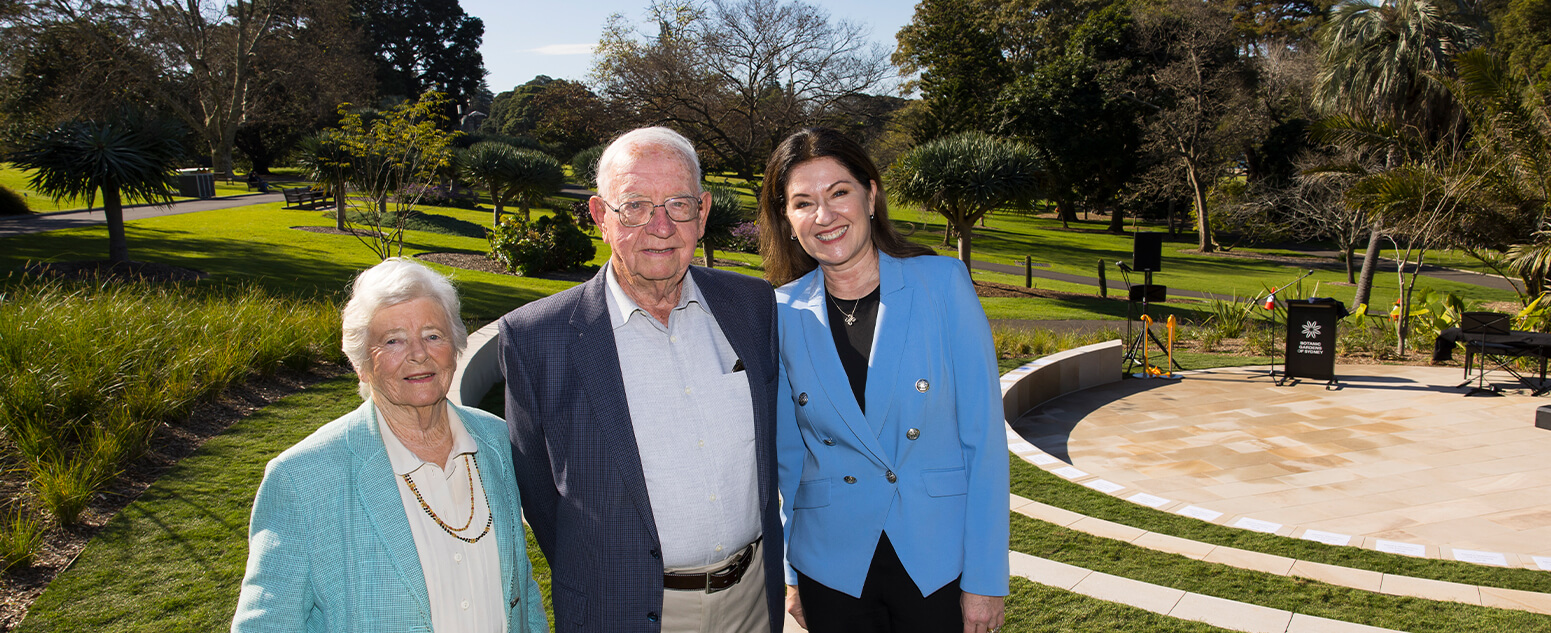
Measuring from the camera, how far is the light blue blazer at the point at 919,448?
2.17m

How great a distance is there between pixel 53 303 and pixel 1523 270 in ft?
58.2

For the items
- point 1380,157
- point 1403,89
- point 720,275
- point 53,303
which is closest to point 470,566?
point 720,275

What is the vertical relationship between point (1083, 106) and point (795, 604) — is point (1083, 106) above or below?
above

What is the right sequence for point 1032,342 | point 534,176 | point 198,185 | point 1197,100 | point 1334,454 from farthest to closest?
point 1197,100 → point 198,185 → point 534,176 → point 1032,342 → point 1334,454

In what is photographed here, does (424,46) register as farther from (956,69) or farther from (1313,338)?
(1313,338)

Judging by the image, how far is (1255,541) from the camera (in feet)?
17.6

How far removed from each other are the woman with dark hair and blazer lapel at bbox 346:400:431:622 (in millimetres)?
982

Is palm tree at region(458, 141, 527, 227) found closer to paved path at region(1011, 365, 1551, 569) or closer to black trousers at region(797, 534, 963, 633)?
paved path at region(1011, 365, 1551, 569)

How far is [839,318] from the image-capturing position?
2.37 metres

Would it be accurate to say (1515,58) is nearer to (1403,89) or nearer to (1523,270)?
(1403,89)

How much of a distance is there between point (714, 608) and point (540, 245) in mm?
15102

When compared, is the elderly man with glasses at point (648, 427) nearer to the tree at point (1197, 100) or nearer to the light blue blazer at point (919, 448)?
the light blue blazer at point (919, 448)

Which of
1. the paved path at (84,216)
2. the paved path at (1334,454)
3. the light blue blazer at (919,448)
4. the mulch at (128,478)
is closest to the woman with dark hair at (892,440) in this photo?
the light blue blazer at (919,448)

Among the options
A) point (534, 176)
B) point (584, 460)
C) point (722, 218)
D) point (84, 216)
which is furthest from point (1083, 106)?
point (584, 460)
